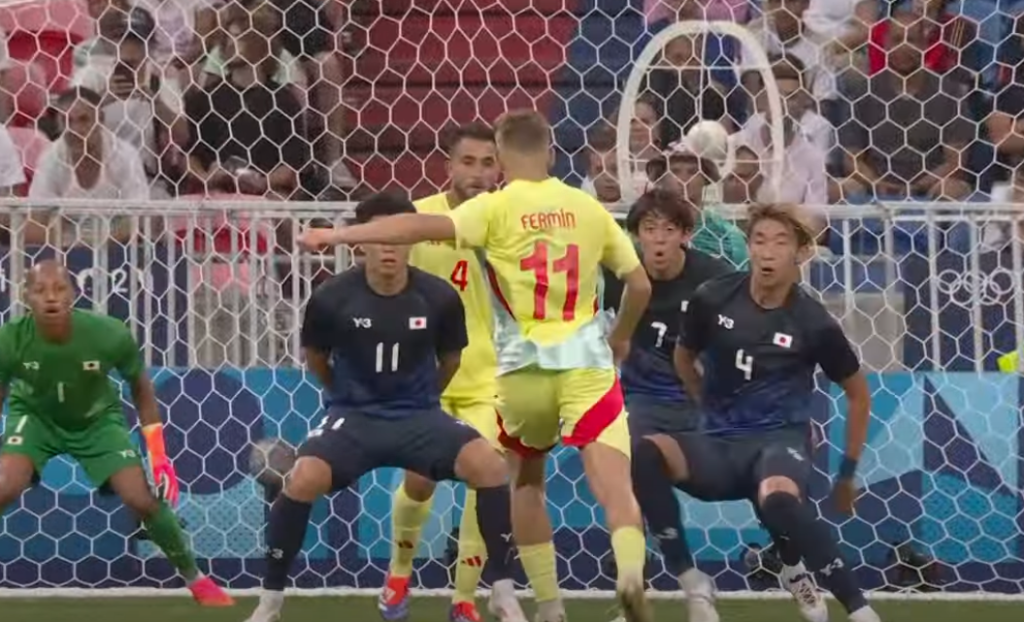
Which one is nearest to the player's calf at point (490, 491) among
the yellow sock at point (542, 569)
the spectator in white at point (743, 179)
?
the yellow sock at point (542, 569)

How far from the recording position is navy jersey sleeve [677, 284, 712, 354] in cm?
842

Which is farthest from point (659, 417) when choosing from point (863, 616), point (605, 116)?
point (605, 116)

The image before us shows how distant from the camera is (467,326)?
8.98 meters

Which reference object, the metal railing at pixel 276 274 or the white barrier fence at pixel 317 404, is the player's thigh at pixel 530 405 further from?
the metal railing at pixel 276 274

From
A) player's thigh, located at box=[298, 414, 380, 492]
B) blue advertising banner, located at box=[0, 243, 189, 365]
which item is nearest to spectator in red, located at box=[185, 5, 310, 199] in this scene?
blue advertising banner, located at box=[0, 243, 189, 365]

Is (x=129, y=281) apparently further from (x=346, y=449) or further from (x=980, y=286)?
(x=980, y=286)

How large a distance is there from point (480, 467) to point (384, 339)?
0.66 meters

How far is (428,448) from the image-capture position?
26.9 ft

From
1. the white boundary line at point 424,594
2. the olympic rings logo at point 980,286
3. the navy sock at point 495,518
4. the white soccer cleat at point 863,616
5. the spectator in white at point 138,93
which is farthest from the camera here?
the spectator in white at point 138,93

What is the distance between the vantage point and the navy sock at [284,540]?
810cm

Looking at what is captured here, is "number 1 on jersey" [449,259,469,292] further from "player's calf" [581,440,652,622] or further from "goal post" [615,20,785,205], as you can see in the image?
"player's calf" [581,440,652,622]

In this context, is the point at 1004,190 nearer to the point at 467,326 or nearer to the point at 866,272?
the point at 866,272

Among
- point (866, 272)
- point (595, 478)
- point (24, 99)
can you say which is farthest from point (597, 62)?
point (595, 478)

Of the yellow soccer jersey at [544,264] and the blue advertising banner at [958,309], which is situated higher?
the yellow soccer jersey at [544,264]
